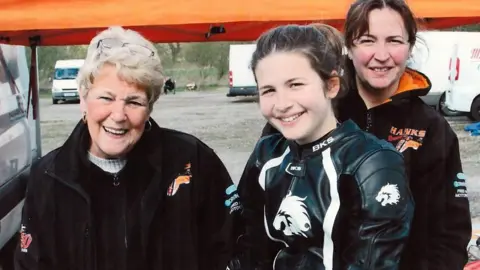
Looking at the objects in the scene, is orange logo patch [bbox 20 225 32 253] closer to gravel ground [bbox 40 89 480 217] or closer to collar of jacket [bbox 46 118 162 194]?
collar of jacket [bbox 46 118 162 194]

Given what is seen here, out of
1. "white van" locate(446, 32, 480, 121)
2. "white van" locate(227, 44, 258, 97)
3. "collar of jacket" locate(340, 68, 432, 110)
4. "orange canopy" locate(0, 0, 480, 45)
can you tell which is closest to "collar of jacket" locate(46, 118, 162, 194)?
"collar of jacket" locate(340, 68, 432, 110)

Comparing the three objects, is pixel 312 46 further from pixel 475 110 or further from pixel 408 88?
pixel 475 110

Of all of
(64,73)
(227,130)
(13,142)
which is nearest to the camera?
(13,142)

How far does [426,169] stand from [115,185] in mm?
976

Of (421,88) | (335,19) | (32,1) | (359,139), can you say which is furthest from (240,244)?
(32,1)

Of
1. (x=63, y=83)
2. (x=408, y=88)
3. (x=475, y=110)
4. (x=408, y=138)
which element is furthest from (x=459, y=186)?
(x=63, y=83)

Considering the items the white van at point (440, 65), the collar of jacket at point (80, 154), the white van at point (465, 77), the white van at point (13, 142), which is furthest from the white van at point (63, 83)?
the collar of jacket at point (80, 154)

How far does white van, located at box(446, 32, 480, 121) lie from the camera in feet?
41.0

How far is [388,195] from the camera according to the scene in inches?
56.6

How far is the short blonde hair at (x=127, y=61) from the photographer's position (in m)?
1.73

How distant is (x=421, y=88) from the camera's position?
192 cm

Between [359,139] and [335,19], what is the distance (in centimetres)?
133

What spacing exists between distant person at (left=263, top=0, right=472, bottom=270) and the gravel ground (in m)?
4.23

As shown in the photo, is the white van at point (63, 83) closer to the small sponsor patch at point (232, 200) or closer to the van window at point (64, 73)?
the van window at point (64, 73)
